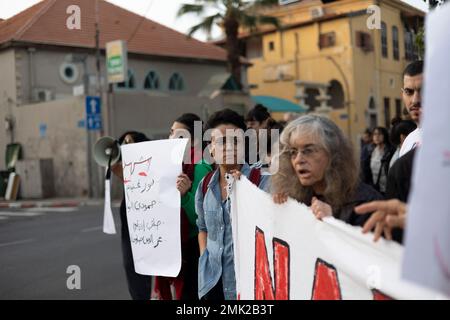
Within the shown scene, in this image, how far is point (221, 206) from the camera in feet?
10.5

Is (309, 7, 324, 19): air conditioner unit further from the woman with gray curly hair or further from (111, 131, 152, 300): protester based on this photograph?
the woman with gray curly hair

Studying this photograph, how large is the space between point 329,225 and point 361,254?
0.21m

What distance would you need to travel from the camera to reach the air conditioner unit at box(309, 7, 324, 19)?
27500 millimetres

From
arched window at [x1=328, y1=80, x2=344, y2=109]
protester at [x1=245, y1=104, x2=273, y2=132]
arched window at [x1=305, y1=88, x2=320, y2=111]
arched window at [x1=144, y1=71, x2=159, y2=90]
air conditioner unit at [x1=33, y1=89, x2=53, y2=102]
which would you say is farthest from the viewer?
arched window at [x1=305, y1=88, x2=320, y2=111]

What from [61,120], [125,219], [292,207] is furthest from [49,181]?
[292,207]

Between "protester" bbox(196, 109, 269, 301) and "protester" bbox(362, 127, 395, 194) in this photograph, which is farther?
"protester" bbox(362, 127, 395, 194)

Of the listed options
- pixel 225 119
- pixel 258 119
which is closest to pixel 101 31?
pixel 258 119

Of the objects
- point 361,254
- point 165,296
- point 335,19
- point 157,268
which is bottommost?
point 165,296

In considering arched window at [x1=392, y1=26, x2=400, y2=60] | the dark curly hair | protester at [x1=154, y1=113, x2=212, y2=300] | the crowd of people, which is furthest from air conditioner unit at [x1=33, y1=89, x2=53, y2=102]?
the dark curly hair

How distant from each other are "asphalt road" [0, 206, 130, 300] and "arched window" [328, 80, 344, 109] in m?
21.3

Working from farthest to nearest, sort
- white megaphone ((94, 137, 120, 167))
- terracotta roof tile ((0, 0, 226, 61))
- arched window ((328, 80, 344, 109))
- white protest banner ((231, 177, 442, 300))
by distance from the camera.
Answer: arched window ((328, 80, 344, 109)) < terracotta roof tile ((0, 0, 226, 61)) < white megaphone ((94, 137, 120, 167)) < white protest banner ((231, 177, 442, 300))

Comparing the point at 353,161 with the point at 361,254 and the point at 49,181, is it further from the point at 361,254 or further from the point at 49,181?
the point at 49,181

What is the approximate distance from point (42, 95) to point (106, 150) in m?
16.5
